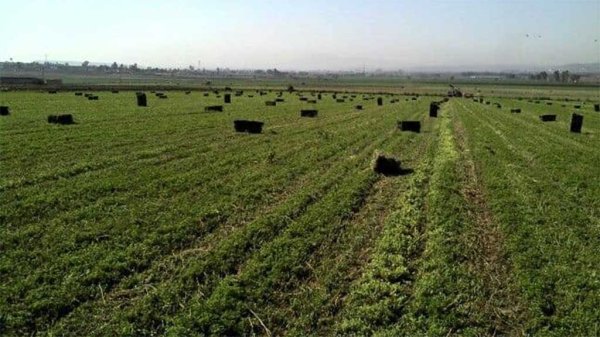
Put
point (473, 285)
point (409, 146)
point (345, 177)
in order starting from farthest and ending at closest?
point (409, 146) → point (345, 177) → point (473, 285)

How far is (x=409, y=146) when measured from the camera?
21734 millimetres

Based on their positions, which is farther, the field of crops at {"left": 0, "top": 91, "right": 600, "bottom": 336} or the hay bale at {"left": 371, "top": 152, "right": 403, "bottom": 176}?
the hay bale at {"left": 371, "top": 152, "right": 403, "bottom": 176}

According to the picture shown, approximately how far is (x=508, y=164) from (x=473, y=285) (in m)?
11.2

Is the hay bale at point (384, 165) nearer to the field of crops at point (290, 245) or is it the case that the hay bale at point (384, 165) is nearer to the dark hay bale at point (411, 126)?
the field of crops at point (290, 245)

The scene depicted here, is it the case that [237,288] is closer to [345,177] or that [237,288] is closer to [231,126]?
[345,177]

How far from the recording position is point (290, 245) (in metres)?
8.57

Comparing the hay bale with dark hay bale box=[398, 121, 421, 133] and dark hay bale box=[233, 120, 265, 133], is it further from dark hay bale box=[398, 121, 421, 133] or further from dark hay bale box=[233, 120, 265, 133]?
dark hay bale box=[398, 121, 421, 133]

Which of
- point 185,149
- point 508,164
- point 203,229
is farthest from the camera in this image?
point 185,149

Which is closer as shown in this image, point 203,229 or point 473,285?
point 473,285

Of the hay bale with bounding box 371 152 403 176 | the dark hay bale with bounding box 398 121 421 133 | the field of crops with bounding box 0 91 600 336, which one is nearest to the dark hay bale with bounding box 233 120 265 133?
the field of crops with bounding box 0 91 600 336

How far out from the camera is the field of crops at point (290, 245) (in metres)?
6.17

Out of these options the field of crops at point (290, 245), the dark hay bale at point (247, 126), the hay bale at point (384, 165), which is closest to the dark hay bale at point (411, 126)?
the dark hay bale at point (247, 126)

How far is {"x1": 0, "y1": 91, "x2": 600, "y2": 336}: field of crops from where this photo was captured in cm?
617

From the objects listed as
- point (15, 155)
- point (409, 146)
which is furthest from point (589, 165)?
point (15, 155)
